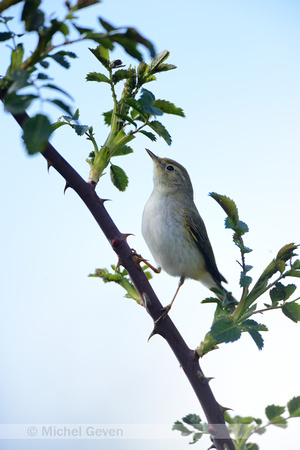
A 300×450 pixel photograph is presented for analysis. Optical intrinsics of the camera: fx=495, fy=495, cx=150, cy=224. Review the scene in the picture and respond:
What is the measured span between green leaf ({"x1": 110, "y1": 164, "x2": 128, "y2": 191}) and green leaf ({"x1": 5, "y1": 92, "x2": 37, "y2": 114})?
1.36 meters

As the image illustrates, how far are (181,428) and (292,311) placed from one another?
0.76 metres

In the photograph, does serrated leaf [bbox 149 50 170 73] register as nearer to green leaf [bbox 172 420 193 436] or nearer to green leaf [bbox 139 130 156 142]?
green leaf [bbox 139 130 156 142]

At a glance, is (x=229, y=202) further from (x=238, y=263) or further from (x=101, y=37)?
(x=101, y=37)

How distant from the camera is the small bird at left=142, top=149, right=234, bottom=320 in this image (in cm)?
458

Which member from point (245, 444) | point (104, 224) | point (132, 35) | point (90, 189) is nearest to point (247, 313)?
point (245, 444)

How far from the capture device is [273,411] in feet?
7.17

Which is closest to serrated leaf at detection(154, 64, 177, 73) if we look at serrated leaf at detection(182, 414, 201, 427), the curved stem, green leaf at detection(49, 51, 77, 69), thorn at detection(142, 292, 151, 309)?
the curved stem

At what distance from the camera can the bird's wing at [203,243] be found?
4727mm

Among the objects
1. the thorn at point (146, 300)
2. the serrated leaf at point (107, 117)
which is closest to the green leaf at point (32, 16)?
the serrated leaf at point (107, 117)

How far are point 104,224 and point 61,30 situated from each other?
37.1 inches

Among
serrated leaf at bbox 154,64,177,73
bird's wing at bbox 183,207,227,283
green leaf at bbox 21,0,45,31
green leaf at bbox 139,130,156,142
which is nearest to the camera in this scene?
green leaf at bbox 21,0,45,31

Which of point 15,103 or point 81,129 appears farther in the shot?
point 81,129

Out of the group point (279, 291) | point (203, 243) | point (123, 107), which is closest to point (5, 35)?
point (123, 107)

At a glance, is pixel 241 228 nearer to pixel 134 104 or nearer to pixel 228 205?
pixel 228 205
